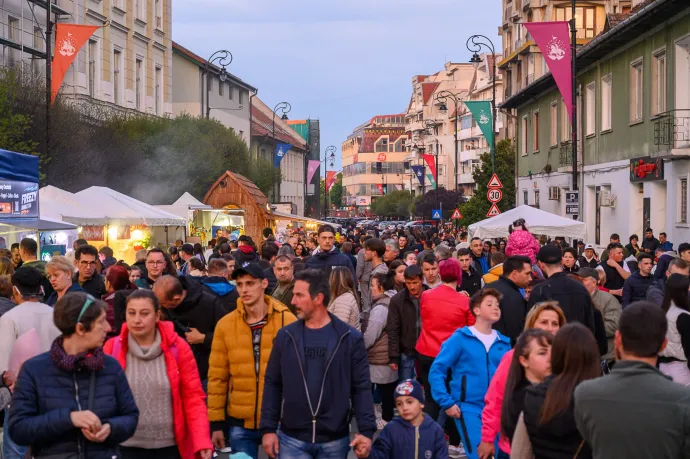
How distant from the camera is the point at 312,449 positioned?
6.00 meters

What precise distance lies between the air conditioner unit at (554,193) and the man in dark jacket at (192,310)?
99.0ft

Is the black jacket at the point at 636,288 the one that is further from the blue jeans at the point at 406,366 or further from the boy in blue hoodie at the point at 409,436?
the boy in blue hoodie at the point at 409,436

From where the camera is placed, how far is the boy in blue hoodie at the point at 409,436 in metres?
6.53

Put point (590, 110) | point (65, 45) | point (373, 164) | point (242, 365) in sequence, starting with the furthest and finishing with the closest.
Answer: point (373, 164), point (590, 110), point (65, 45), point (242, 365)

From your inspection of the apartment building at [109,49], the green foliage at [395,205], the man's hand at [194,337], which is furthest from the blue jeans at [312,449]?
the green foliage at [395,205]

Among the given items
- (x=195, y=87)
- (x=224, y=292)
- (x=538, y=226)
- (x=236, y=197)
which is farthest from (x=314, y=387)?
(x=195, y=87)

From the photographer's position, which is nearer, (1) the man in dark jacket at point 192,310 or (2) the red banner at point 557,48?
(1) the man in dark jacket at point 192,310

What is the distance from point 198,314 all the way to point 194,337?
0.70 ft

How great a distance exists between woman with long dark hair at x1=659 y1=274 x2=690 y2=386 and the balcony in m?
14.9

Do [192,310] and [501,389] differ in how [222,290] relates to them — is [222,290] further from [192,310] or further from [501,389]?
[501,389]

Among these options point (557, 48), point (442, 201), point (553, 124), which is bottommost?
point (442, 201)

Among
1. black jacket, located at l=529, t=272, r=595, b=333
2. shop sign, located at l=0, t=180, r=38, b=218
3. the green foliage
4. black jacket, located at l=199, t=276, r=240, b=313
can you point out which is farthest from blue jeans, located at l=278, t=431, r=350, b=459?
the green foliage

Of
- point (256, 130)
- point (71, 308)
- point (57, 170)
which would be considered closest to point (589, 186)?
point (57, 170)

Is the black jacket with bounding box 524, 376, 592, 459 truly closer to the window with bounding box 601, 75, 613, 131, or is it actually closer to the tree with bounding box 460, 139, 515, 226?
the window with bounding box 601, 75, 613, 131
